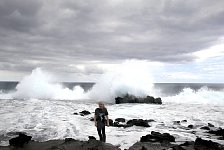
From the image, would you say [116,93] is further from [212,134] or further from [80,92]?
[212,134]

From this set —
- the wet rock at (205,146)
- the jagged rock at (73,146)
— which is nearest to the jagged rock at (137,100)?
the wet rock at (205,146)

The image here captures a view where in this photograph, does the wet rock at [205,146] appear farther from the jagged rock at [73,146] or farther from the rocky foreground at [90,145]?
the jagged rock at [73,146]

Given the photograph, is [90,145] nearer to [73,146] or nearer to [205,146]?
[73,146]

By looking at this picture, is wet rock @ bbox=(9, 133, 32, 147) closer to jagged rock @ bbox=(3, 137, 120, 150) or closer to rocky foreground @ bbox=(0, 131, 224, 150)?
rocky foreground @ bbox=(0, 131, 224, 150)

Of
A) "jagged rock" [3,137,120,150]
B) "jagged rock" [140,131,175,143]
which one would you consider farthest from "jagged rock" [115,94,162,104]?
"jagged rock" [3,137,120,150]

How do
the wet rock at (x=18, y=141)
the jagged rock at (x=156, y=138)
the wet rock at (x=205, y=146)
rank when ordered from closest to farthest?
the wet rock at (x=205, y=146), the wet rock at (x=18, y=141), the jagged rock at (x=156, y=138)

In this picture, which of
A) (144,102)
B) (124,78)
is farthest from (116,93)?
(144,102)

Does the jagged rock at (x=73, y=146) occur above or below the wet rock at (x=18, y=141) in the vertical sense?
below

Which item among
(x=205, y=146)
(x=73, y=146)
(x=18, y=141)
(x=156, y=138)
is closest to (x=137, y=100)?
(x=156, y=138)

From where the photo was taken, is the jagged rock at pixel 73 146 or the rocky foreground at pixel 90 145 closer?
the jagged rock at pixel 73 146

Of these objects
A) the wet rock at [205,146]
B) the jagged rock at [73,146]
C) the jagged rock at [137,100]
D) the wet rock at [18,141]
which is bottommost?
the wet rock at [205,146]

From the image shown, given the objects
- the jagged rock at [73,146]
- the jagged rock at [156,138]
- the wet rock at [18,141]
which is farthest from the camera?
the jagged rock at [156,138]

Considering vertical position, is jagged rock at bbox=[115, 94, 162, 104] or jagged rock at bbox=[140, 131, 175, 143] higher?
jagged rock at bbox=[115, 94, 162, 104]

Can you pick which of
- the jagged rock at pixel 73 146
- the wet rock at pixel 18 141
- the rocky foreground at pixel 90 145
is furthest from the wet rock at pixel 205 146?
the wet rock at pixel 18 141
